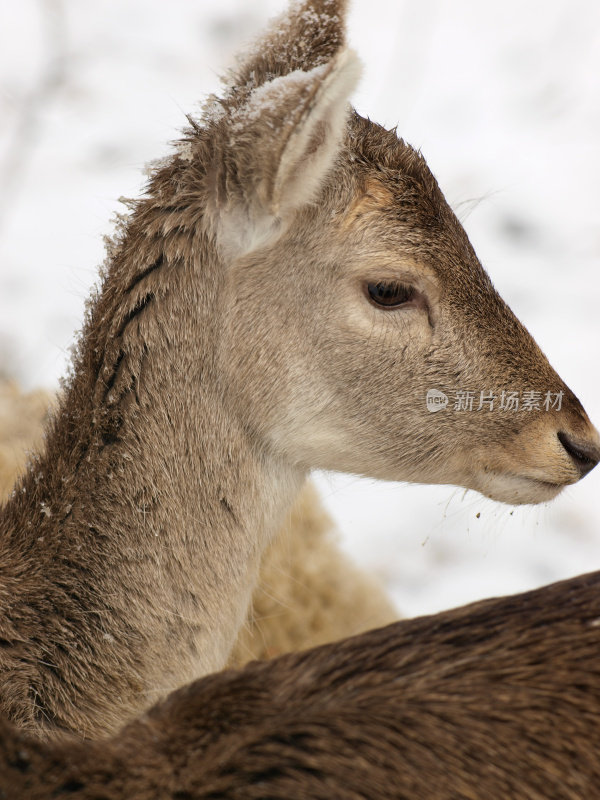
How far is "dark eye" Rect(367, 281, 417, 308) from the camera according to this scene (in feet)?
8.45

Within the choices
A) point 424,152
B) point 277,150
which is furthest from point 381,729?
point 424,152

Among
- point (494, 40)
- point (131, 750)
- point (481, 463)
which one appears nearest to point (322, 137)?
point (481, 463)

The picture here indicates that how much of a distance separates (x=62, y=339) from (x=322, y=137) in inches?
125

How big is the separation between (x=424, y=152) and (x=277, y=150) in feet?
15.5

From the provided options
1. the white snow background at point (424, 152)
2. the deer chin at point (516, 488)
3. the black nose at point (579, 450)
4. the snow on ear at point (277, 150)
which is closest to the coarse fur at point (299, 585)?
the white snow background at point (424, 152)

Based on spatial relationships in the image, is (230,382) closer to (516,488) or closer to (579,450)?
(516,488)

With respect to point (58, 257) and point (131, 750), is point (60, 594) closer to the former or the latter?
point (131, 750)

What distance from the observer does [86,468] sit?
2514 millimetres

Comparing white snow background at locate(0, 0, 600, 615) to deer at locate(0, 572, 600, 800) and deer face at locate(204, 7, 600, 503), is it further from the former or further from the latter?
deer at locate(0, 572, 600, 800)

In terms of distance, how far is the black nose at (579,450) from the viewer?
9.04 ft

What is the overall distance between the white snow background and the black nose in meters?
1.63

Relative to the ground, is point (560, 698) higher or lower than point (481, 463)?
lower

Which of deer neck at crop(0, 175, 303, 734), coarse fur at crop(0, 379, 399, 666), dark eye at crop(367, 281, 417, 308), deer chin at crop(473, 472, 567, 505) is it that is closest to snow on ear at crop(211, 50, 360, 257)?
deer neck at crop(0, 175, 303, 734)

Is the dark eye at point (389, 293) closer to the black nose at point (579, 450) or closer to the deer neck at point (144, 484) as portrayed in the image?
the deer neck at point (144, 484)
